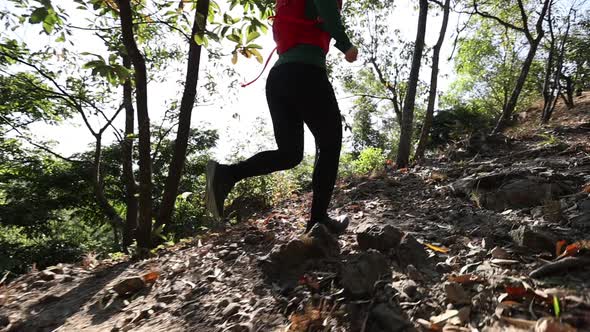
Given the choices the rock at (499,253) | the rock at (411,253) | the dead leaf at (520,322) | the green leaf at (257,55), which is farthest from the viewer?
the green leaf at (257,55)

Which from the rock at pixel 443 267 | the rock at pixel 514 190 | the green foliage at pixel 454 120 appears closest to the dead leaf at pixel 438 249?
the rock at pixel 443 267

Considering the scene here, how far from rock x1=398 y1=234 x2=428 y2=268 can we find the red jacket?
1.26 meters

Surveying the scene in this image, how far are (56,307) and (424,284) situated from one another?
86.4 inches

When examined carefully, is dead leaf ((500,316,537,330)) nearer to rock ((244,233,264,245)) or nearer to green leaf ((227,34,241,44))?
rock ((244,233,264,245))

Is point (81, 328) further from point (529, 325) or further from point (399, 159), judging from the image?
point (399, 159)

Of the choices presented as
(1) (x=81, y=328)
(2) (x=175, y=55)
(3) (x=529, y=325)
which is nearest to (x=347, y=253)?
(3) (x=529, y=325)

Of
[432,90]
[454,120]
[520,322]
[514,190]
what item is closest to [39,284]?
[520,322]

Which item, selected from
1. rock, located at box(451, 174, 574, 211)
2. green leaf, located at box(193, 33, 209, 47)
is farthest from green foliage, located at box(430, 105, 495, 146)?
green leaf, located at box(193, 33, 209, 47)

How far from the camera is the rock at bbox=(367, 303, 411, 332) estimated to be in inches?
46.1

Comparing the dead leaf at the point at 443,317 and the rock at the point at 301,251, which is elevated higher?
the rock at the point at 301,251

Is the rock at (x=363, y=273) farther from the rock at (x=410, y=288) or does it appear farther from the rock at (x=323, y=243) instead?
the rock at (x=323, y=243)

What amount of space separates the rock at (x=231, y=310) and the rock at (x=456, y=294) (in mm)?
921

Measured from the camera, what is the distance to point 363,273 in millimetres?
1490

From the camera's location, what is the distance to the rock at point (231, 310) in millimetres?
1562
